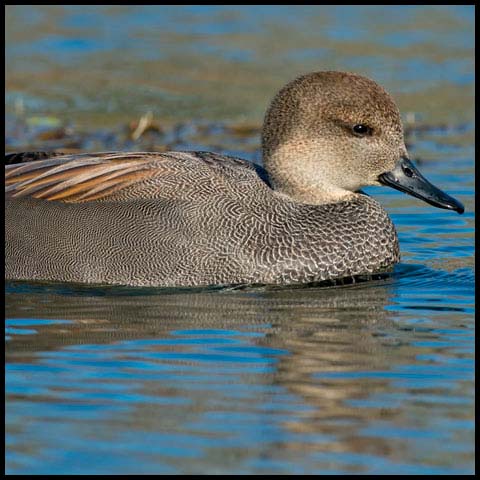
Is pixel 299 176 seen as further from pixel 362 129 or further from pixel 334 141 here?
pixel 362 129

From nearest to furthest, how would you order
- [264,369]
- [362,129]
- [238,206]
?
[264,369], [238,206], [362,129]

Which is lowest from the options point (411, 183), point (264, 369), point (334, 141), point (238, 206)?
point (264, 369)

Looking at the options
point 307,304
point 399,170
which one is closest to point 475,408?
point 307,304

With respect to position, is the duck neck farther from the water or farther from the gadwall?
the water

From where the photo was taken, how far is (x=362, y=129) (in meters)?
8.41

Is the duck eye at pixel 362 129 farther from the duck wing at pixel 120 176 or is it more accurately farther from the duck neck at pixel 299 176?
the duck wing at pixel 120 176

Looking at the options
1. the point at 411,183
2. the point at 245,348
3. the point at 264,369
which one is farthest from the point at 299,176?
the point at 264,369

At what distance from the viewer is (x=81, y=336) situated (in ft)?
23.2

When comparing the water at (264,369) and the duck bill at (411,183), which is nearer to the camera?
the water at (264,369)

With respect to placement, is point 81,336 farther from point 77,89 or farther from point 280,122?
point 77,89

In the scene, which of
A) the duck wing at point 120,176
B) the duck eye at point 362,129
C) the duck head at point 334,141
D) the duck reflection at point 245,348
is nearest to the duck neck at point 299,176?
the duck head at point 334,141

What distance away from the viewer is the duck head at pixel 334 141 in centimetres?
836

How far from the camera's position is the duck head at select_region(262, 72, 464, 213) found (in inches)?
329

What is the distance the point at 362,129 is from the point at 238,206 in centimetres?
85
